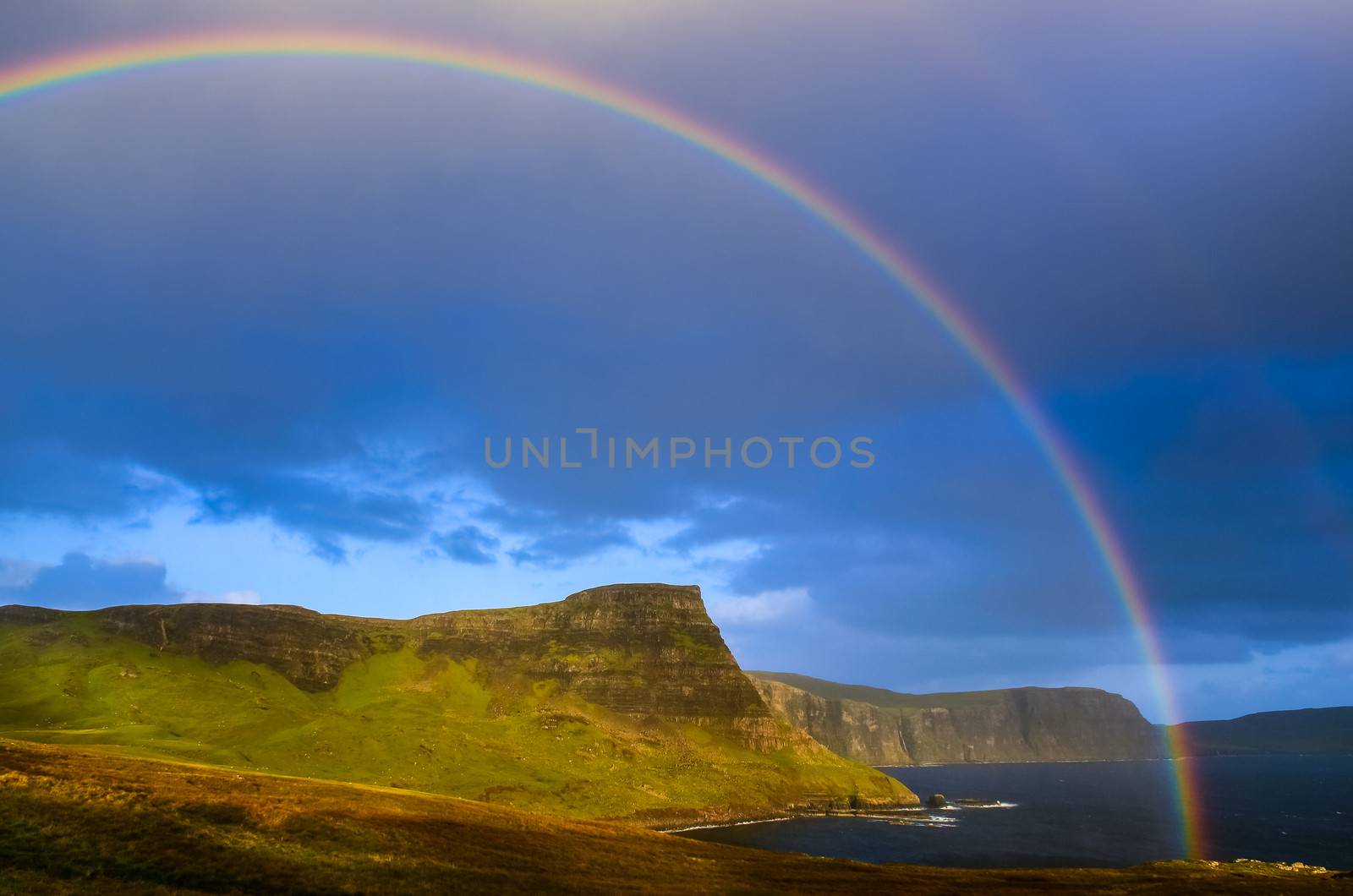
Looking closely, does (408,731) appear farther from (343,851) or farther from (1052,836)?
(1052,836)

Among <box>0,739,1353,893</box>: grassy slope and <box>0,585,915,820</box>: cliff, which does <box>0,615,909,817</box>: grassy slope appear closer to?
<box>0,585,915,820</box>: cliff

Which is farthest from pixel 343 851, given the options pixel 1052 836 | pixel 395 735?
pixel 1052 836

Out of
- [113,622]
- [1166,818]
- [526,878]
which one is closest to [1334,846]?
[1166,818]

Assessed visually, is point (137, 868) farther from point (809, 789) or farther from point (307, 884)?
point (809, 789)

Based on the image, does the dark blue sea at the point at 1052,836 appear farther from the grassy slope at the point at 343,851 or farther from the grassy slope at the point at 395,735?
the grassy slope at the point at 343,851

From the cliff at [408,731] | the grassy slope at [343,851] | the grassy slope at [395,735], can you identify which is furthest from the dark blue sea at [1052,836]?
the grassy slope at [343,851]

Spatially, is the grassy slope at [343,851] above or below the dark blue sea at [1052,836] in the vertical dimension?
above

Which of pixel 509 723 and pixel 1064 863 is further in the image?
pixel 509 723
